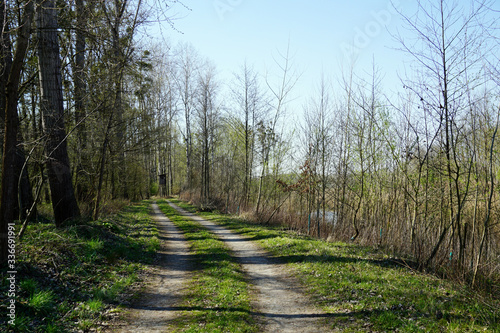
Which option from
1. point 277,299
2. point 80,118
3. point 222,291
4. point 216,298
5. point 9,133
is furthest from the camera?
point 80,118

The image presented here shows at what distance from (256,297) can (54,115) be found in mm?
6839

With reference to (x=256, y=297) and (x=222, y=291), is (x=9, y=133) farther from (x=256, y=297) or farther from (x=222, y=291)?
(x=256, y=297)

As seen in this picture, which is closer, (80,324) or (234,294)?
(80,324)

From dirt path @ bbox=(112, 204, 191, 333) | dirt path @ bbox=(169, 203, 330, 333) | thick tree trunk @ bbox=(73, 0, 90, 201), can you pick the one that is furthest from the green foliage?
thick tree trunk @ bbox=(73, 0, 90, 201)

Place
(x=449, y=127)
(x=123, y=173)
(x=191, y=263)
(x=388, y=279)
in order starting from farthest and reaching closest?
(x=123, y=173) → (x=191, y=263) → (x=449, y=127) → (x=388, y=279)

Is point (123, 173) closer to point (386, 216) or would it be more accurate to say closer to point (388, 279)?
point (386, 216)

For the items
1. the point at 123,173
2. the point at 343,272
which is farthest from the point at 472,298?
the point at 123,173

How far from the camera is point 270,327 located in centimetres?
470

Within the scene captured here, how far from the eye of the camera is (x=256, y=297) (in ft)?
19.3

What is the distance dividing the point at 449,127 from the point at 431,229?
3220 mm

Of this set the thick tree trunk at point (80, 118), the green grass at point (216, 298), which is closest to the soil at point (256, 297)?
the green grass at point (216, 298)

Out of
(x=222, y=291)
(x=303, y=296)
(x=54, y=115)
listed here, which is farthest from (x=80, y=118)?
(x=303, y=296)

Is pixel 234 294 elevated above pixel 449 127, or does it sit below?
below

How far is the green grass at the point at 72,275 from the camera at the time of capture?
15.1ft
